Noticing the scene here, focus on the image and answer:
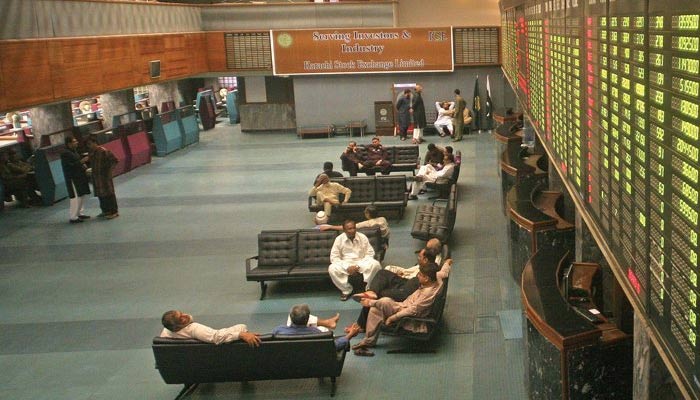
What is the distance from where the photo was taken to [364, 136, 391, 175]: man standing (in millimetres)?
19438

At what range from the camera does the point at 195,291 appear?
496 inches

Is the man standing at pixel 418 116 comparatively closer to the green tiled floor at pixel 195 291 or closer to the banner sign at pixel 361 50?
the banner sign at pixel 361 50

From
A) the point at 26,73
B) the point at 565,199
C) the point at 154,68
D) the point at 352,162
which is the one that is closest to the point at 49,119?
the point at 154,68

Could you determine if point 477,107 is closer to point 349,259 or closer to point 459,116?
point 459,116

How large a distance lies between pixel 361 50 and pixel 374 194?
12583 millimetres

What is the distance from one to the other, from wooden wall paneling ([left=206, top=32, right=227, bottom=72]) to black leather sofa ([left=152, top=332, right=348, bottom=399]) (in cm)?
2143

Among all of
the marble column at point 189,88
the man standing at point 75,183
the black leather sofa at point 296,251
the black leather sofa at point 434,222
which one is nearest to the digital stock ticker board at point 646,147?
the black leather sofa at point 296,251

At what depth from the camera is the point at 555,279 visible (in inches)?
299

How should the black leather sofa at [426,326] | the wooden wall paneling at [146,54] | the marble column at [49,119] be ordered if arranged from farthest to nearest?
the marble column at [49,119]
the wooden wall paneling at [146,54]
the black leather sofa at [426,326]

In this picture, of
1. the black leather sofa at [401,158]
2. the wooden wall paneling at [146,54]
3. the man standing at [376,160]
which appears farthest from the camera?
the wooden wall paneling at [146,54]

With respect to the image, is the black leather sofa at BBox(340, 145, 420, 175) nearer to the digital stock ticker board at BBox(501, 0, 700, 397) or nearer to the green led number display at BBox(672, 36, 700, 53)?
the digital stock ticker board at BBox(501, 0, 700, 397)

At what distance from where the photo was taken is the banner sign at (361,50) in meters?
27.8

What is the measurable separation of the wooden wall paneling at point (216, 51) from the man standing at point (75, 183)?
1154 centimetres

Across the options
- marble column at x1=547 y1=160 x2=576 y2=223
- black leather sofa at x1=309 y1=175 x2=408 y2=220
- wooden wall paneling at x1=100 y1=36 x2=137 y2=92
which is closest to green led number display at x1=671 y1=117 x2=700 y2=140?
marble column at x1=547 y1=160 x2=576 y2=223
